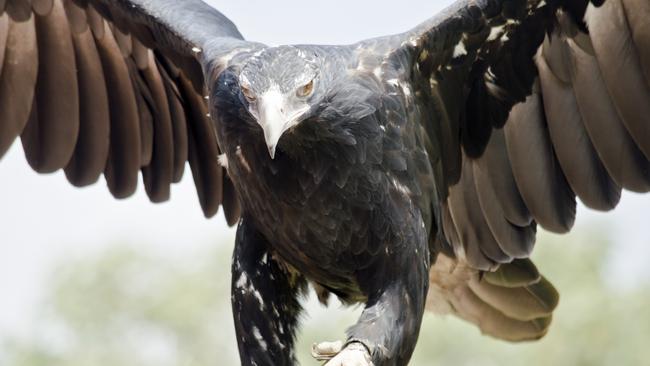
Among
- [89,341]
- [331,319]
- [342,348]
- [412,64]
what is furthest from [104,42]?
[89,341]

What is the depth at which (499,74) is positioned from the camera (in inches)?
330

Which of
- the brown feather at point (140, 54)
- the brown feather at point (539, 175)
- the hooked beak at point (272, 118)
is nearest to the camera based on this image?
the hooked beak at point (272, 118)

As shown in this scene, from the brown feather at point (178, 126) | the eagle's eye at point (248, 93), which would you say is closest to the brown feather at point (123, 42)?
the brown feather at point (178, 126)

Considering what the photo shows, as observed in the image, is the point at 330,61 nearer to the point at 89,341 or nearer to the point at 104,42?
the point at 104,42

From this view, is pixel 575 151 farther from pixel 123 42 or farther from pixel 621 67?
pixel 123 42

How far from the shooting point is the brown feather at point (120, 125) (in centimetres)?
985

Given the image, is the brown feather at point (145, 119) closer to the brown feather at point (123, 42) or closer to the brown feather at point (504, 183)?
the brown feather at point (123, 42)

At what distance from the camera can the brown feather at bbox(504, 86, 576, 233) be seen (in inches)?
342

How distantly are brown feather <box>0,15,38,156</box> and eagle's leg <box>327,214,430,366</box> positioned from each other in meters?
3.20

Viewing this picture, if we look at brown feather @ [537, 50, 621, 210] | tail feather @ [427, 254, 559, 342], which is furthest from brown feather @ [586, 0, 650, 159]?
tail feather @ [427, 254, 559, 342]

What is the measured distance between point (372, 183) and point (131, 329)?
76.1ft

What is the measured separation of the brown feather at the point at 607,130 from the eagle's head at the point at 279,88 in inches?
80.5

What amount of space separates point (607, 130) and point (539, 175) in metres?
0.48

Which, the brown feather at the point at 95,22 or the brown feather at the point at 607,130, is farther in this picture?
the brown feather at the point at 95,22
